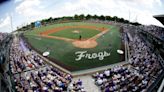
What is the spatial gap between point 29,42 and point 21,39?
1.32 meters

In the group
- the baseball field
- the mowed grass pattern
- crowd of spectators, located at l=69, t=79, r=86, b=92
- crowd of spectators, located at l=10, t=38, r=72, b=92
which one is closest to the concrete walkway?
crowd of spectators, located at l=69, t=79, r=86, b=92

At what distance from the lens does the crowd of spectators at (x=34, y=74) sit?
17391 millimetres

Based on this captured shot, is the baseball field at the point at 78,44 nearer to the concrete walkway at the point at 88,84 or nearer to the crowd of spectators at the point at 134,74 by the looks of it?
the concrete walkway at the point at 88,84

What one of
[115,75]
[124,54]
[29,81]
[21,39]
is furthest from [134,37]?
[29,81]

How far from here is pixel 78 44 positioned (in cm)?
2808

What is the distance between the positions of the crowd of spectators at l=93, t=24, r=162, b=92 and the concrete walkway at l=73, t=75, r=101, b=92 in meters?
0.31

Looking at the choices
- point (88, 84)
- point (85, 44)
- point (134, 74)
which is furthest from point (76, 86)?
point (85, 44)

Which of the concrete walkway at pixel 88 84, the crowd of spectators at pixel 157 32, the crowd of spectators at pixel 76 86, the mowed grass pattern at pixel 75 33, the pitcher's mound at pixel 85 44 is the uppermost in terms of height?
the crowd of spectators at pixel 157 32

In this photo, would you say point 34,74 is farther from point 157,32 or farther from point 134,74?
point 157,32

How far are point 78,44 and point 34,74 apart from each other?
966 centimetres

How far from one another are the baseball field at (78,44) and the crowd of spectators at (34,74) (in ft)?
6.26

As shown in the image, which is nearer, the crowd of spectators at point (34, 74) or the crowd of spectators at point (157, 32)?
the crowd of spectators at point (34, 74)

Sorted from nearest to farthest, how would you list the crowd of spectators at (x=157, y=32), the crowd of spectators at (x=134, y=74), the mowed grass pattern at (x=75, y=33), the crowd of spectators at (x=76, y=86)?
the crowd of spectators at (x=134, y=74) → the crowd of spectators at (x=76, y=86) → the crowd of spectators at (x=157, y=32) → the mowed grass pattern at (x=75, y=33)

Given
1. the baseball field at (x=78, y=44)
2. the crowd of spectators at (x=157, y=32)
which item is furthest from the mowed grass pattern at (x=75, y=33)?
the crowd of spectators at (x=157, y=32)
